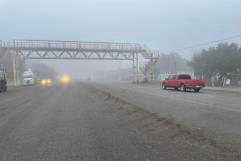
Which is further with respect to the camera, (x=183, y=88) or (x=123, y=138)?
(x=183, y=88)

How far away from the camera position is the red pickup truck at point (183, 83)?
3619cm

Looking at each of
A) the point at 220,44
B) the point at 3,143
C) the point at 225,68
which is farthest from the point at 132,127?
the point at 220,44

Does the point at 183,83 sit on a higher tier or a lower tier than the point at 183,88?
higher

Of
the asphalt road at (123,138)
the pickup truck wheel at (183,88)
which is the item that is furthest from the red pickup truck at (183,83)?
the asphalt road at (123,138)

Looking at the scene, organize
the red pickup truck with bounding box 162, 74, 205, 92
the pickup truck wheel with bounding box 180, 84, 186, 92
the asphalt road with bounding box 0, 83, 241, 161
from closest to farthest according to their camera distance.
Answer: the asphalt road with bounding box 0, 83, 241, 161 → the red pickup truck with bounding box 162, 74, 205, 92 → the pickup truck wheel with bounding box 180, 84, 186, 92

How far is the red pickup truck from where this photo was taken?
36.2 metres

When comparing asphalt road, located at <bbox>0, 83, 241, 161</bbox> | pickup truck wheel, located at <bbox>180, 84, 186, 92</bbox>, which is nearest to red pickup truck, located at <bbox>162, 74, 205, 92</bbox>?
pickup truck wheel, located at <bbox>180, 84, 186, 92</bbox>

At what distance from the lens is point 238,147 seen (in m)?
8.36

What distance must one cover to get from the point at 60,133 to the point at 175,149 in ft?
13.6

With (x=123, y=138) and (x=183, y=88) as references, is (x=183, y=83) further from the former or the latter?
(x=123, y=138)

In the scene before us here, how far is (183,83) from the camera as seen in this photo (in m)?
37.2

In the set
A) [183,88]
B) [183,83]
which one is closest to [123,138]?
[183,83]

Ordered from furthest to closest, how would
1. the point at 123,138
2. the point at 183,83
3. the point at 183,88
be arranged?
the point at 183,88 → the point at 183,83 → the point at 123,138

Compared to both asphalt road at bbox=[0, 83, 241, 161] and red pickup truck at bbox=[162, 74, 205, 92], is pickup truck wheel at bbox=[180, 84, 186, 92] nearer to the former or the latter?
red pickup truck at bbox=[162, 74, 205, 92]
